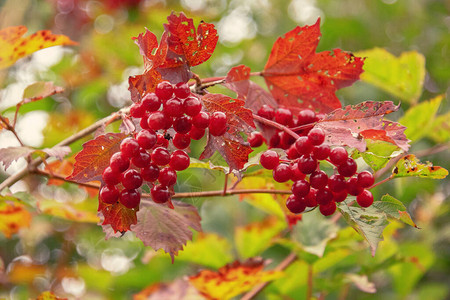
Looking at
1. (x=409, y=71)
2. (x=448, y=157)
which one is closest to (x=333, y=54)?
(x=409, y=71)

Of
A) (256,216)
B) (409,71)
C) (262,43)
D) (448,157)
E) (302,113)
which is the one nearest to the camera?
(302,113)

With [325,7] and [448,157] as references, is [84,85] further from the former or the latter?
[448,157]

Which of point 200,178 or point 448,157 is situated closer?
point 200,178

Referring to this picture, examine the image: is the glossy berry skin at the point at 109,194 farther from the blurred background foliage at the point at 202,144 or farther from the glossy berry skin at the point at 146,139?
the blurred background foliage at the point at 202,144

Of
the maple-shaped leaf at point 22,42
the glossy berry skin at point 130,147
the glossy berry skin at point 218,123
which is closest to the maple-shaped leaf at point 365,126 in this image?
the glossy berry skin at point 218,123

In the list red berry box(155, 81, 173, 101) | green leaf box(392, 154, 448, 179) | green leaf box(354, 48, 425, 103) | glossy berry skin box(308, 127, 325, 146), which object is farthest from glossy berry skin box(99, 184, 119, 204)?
green leaf box(354, 48, 425, 103)
